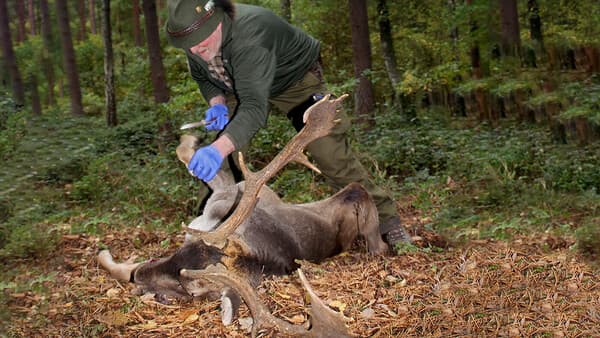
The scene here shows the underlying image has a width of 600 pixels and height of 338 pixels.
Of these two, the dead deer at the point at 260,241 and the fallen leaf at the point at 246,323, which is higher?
the dead deer at the point at 260,241

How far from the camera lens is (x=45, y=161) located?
18.7 feet

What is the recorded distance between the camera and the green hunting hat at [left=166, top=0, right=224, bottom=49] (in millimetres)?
3549

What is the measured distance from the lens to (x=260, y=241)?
3.64m

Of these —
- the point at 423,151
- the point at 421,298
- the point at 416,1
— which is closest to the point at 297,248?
the point at 421,298

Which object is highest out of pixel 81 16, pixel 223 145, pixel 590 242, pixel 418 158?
pixel 223 145

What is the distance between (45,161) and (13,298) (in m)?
2.07

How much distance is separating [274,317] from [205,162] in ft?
3.37

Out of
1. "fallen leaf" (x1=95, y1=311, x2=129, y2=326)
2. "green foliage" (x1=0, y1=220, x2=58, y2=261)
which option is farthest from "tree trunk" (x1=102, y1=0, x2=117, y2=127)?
"fallen leaf" (x1=95, y1=311, x2=129, y2=326)

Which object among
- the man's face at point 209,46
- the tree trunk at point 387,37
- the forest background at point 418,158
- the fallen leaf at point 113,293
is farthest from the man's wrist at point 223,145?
the tree trunk at point 387,37

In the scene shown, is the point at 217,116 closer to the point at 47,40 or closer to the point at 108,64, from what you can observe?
the point at 108,64

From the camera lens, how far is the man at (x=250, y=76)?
3.57 meters

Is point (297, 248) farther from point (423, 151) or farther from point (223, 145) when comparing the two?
point (423, 151)

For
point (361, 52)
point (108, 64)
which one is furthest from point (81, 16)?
point (361, 52)

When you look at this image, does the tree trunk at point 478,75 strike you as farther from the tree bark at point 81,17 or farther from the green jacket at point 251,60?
the tree bark at point 81,17
